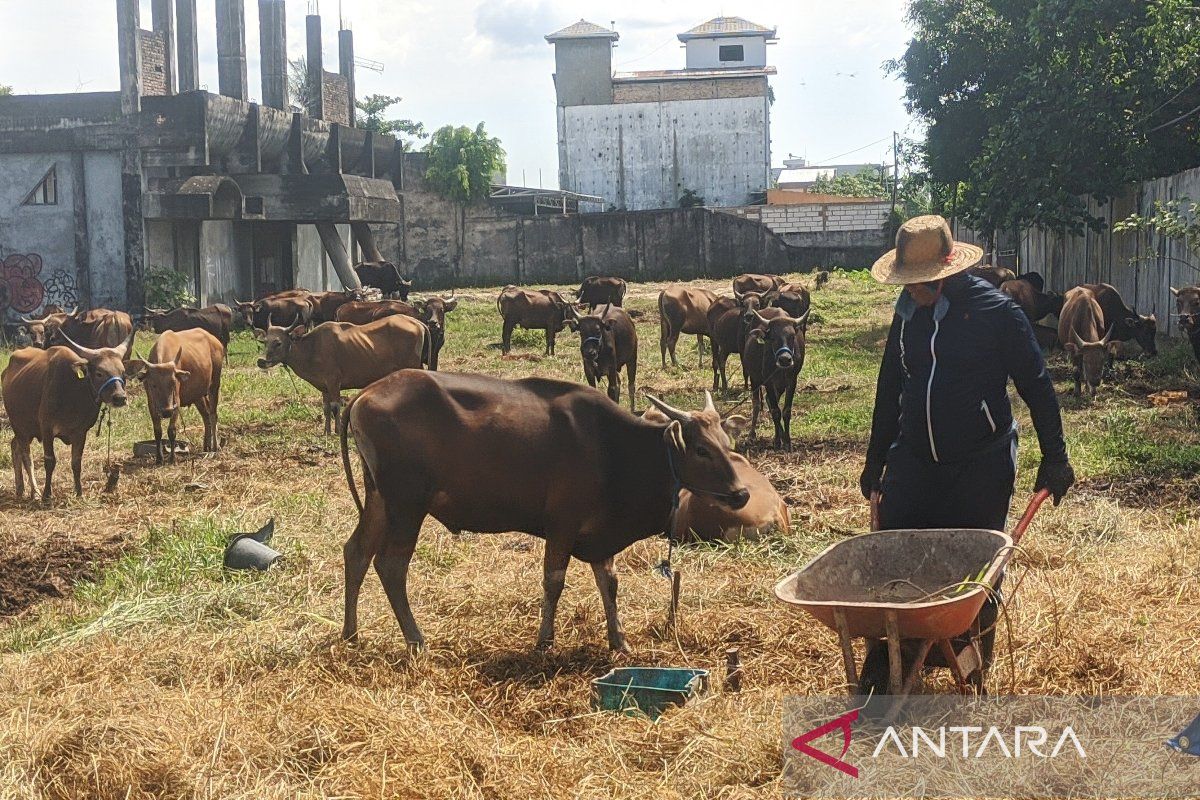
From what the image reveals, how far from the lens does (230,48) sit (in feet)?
111

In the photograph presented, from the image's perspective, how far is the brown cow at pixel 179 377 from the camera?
13.6 metres

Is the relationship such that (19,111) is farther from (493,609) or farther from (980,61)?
(493,609)

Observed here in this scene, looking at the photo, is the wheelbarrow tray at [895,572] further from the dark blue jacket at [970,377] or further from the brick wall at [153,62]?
the brick wall at [153,62]

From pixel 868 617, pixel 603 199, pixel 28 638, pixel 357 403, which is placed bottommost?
pixel 28 638

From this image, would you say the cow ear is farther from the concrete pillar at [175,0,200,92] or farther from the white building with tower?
the white building with tower

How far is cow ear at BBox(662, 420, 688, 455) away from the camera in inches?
272

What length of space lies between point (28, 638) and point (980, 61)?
22.4 m

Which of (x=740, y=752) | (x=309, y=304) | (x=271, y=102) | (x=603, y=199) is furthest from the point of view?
(x=603, y=199)

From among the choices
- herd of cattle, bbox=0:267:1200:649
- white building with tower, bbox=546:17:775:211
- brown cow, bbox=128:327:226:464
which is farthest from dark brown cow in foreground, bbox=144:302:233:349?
white building with tower, bbox=546:17:775:211

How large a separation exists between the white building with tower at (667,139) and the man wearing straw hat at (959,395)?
55.7 m

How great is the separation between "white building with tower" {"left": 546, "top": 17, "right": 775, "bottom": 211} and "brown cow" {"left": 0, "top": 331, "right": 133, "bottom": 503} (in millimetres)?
49852

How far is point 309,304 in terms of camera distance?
25344 millimetres

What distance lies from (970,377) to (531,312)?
20.0 meters

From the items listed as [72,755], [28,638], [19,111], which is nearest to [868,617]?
[72,755]
